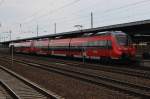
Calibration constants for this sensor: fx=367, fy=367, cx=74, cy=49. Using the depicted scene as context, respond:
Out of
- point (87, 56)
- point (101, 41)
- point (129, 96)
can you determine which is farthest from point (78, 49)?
point (129, 96)

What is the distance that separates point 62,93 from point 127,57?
18.0 metres

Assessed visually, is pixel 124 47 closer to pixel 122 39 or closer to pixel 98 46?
pixel 122 39

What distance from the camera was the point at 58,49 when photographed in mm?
48562

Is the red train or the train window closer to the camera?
the red train

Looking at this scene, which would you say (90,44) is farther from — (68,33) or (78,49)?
(68,33)

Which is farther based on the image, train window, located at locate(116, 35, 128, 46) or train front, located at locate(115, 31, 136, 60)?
train window, located at locate(116, 35, 128, 46)

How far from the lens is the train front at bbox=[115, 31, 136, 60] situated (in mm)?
31812

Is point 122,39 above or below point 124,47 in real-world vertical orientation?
above

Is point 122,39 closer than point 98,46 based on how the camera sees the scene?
Yes

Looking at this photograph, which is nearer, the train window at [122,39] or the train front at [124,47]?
the train front at [124,47]

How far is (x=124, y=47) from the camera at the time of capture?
32.2 meters

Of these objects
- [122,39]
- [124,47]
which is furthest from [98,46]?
[124,47]

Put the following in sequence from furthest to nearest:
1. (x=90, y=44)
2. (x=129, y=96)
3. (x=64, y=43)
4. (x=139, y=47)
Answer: (x=139, y=47) → (x=64, y=43) → (x=90, y=44) → (x=129, y=96)

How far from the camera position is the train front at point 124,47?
31.8 metres
